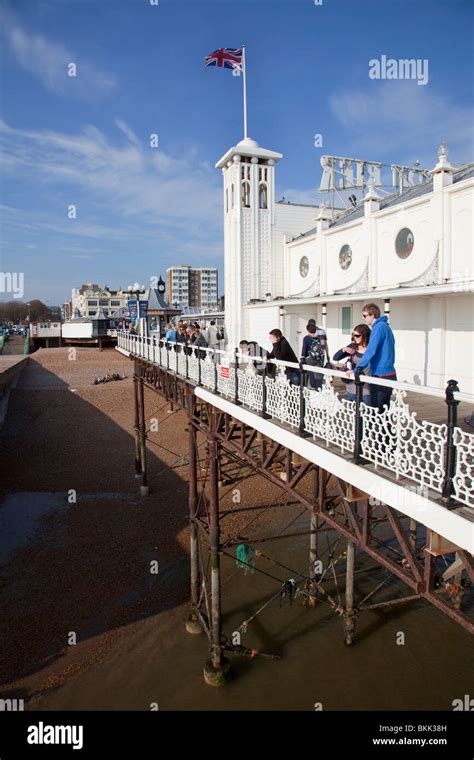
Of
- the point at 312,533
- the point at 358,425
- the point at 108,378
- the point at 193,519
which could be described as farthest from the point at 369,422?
the point at 108,378

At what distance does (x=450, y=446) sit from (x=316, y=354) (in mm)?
4226

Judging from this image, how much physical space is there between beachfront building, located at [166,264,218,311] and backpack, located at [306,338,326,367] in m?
132

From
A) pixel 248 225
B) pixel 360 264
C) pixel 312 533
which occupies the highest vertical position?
pixel 248 225

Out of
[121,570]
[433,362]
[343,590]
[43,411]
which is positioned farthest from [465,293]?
[43,411]

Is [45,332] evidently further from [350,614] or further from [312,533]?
[350,614]

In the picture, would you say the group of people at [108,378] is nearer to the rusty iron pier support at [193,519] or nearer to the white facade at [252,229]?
the white facade at [252,229]

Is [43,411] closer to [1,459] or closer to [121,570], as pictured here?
[1,459]

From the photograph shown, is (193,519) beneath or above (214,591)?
above

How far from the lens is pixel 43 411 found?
27297mm

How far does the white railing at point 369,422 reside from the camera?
3.83m

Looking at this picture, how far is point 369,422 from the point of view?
16.0 feet

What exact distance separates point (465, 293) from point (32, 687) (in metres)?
11.8

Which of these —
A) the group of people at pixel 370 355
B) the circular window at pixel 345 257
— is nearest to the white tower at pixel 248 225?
the circular window at pixel 345 257

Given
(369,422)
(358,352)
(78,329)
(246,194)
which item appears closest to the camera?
(369,422)
